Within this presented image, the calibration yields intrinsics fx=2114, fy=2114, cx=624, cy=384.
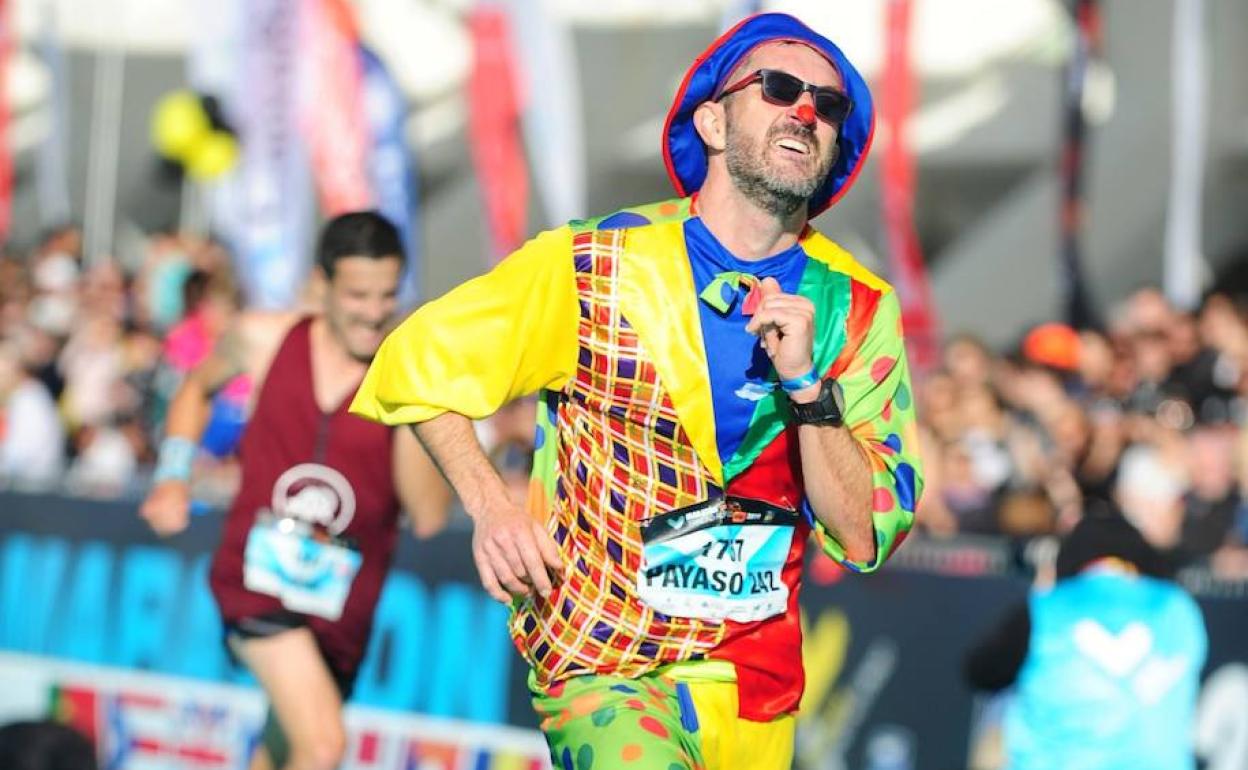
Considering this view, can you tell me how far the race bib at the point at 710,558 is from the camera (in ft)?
15.4

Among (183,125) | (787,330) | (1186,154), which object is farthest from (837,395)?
(183,125)

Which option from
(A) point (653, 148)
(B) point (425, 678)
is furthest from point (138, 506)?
(A) point (653, 148)

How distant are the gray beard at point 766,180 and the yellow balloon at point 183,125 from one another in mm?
11807

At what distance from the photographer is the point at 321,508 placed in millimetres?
7176

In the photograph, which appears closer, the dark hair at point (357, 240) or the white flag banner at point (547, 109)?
the dark hair at point (357, 240)

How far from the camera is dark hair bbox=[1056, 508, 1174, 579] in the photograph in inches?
268

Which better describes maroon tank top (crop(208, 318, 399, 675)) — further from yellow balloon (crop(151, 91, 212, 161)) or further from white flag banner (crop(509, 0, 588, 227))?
yellow balloon (crop(151, 91, 212, 161))

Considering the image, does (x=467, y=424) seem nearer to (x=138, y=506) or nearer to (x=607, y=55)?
(x=138, y=506)

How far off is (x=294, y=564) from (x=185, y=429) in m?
0.91

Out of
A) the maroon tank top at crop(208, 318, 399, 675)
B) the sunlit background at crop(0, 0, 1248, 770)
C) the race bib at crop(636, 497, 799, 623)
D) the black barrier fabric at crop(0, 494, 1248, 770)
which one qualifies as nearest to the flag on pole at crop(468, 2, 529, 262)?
the sunlit background at crop(0, 0, 1248, 770)

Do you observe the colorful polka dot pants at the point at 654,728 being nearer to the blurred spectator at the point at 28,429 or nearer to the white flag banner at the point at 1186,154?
the white flag banner at the point at 1186,154

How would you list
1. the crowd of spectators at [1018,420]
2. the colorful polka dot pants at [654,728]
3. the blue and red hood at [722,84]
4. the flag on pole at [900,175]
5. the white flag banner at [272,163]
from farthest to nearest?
the white flag banner at [272,163] < the flag on pole at [900,175] < the crowd of spectators at [1018,420] < the blue and red hood at [722,84] < the colorful polka dot pants at [654,728]

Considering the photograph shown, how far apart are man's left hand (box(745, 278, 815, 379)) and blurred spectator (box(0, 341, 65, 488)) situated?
9.09 meters

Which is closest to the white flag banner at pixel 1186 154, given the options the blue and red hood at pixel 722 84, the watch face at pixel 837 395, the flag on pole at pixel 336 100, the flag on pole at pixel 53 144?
the flag on pole at pixel 336 100
